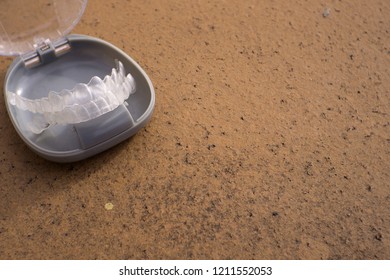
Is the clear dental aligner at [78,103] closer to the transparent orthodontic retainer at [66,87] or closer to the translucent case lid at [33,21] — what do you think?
the transparent orthodontic retainer at [66,87]

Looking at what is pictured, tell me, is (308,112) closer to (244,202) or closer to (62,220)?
(244,202)

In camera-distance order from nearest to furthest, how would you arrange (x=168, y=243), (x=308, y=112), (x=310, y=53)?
(x=168, y=243) < (x=308, y=112) < (x=310, y=53)

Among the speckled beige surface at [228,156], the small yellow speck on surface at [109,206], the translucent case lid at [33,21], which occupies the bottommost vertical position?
the small yellow speck on surface at [109,206]

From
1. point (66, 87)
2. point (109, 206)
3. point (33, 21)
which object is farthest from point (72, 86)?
point (109, 206)

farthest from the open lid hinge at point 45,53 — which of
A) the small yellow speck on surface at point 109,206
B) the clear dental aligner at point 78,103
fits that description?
the small yellow speck on surface at point 109,206

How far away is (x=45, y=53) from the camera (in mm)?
1191

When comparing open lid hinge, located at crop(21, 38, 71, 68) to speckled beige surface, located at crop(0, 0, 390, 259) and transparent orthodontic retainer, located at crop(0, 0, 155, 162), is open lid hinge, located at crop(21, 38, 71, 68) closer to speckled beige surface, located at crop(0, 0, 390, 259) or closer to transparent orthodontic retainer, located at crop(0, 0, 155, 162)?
transparent orthodontic retainer, located at crop(0, 0, 155, 162)

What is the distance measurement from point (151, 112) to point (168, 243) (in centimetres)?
32

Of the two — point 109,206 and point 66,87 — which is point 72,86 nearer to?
point 66,87

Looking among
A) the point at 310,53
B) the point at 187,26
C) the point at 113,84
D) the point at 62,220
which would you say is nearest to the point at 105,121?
the point at 113,84

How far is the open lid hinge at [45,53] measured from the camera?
3.87 feet

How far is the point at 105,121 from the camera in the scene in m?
1.06

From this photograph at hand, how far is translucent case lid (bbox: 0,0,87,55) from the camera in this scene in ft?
3.71

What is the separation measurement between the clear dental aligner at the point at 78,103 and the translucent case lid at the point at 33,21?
0.14m
